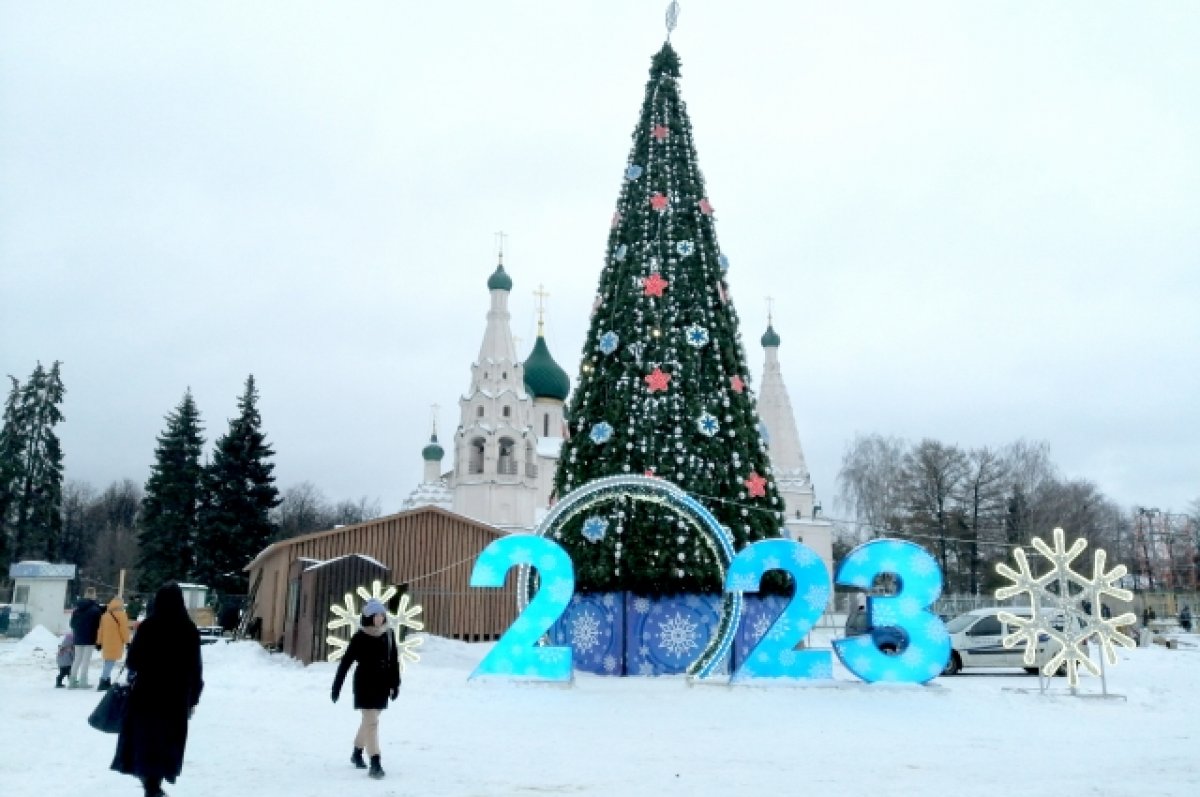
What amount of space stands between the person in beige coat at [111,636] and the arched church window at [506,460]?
113 feet

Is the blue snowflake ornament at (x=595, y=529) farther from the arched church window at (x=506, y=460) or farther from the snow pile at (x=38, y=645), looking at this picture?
the arched church window at (x=506, y=460)

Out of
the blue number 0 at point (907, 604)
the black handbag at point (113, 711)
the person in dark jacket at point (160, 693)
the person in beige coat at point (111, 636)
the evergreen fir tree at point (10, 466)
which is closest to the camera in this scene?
the person in dark jacket at point (160, 693)

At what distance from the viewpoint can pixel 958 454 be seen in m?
48.5

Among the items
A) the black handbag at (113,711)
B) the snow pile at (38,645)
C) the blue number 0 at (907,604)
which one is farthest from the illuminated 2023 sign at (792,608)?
the snow pile at (38,645)

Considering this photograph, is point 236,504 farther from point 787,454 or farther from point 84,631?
point 84,631

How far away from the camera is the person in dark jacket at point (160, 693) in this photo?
6449 mm

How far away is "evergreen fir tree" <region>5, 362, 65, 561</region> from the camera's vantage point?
4450cm

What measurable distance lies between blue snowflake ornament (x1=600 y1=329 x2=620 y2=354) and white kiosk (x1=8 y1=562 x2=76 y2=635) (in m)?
21.7

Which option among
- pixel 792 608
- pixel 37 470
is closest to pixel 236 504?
pixel 37 470

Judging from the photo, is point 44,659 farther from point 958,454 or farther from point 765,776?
point 958,454

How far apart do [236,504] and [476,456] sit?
12007mm

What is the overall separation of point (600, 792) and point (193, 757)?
3.75 m

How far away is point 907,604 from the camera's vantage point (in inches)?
555

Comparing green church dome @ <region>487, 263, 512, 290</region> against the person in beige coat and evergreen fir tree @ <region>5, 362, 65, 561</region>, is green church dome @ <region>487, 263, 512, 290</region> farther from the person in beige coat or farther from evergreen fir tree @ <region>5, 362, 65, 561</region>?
the person in beige coat
